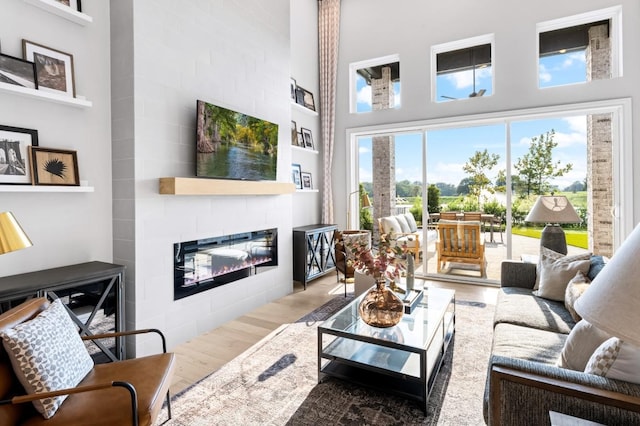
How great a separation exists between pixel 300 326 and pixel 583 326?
232cm

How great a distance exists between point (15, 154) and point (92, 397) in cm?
161

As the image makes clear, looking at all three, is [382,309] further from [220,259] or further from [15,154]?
[15,154]

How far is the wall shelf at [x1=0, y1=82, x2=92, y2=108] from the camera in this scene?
6.73 ft

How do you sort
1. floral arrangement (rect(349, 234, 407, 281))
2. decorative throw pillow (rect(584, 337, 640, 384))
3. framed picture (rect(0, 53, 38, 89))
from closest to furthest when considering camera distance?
decorative throw pillow (rect(584, 337, 640, 384)) → framed picture (rect(0, 53, 38, 89)) → floral arrangement (rect(349, 234, 407, 281))

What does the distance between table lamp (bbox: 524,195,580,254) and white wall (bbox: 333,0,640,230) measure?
1426mm

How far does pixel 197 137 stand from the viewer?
9.84 ft

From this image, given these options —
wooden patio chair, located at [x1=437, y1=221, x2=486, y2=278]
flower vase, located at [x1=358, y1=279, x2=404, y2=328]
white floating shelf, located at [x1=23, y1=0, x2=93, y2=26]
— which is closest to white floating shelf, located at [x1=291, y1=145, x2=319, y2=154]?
wooden patio chair, located at [x1=437, y1=221, x2=486, y2=278]

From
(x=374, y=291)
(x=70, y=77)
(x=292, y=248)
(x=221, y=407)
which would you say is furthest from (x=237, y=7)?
(x=221, y=407)

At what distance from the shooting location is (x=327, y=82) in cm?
569

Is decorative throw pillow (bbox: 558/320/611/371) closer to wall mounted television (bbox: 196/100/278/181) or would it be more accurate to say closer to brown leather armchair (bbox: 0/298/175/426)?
brown leather armchair (bbox: 0/298/175/426)

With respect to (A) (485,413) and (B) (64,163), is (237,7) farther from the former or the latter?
(A) (485,413)

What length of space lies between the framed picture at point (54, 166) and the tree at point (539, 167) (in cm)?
497

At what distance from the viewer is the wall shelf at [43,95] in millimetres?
2051

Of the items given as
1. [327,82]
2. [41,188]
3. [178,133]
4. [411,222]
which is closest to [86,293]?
[41,188]
